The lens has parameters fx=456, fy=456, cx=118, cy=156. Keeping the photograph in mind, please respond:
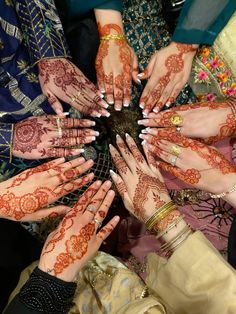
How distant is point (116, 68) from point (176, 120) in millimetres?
Answer: 240

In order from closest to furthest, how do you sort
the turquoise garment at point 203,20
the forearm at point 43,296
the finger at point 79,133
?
the forearm at point 43,296
the finger at point 79,133
the turquoise garment at point 203,20

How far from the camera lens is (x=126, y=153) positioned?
4.27 feet

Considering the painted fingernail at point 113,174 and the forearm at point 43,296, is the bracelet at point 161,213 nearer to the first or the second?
the painted fingernail at point 113,174

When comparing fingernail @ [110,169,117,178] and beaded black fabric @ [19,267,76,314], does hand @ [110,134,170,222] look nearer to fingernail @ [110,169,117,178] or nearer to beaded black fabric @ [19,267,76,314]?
fingernail @ [110,169,117,178]

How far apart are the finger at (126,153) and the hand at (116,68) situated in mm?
99

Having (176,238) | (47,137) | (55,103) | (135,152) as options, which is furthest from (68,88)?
(176,238)

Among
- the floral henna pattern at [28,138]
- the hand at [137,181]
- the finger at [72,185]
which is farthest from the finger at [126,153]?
the floral henna pattern at [28,138]

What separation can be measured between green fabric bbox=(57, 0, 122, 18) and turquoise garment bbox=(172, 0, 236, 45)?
21 cm

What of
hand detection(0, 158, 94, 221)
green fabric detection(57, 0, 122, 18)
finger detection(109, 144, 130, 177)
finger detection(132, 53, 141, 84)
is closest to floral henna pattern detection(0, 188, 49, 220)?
hand detection(0, 158, 94, 221)

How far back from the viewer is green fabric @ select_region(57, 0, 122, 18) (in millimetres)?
1432

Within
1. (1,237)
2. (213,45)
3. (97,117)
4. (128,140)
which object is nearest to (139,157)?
(128,140)

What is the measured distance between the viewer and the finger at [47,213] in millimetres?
1260

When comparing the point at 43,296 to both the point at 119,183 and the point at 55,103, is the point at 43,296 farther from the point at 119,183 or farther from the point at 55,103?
the point at 55,103

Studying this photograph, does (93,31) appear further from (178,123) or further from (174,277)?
(174,277)
